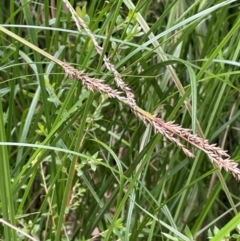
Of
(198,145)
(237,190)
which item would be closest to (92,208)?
(237,190)

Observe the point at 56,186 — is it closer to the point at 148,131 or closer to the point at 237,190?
the point at 148,131

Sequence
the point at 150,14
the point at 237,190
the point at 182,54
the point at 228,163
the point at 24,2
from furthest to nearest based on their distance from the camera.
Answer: the point at 150,14, the point at 237,190, the point at 182,54, the point at 24,2, the point at 228,163

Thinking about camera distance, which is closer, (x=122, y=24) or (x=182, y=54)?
(x=122, y=24)

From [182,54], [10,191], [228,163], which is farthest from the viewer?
[182,54]

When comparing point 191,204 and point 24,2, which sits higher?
point 24,2

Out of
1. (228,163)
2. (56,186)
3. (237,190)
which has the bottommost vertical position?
(237,190)

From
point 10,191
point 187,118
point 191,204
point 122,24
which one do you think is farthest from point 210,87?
point 10,191
